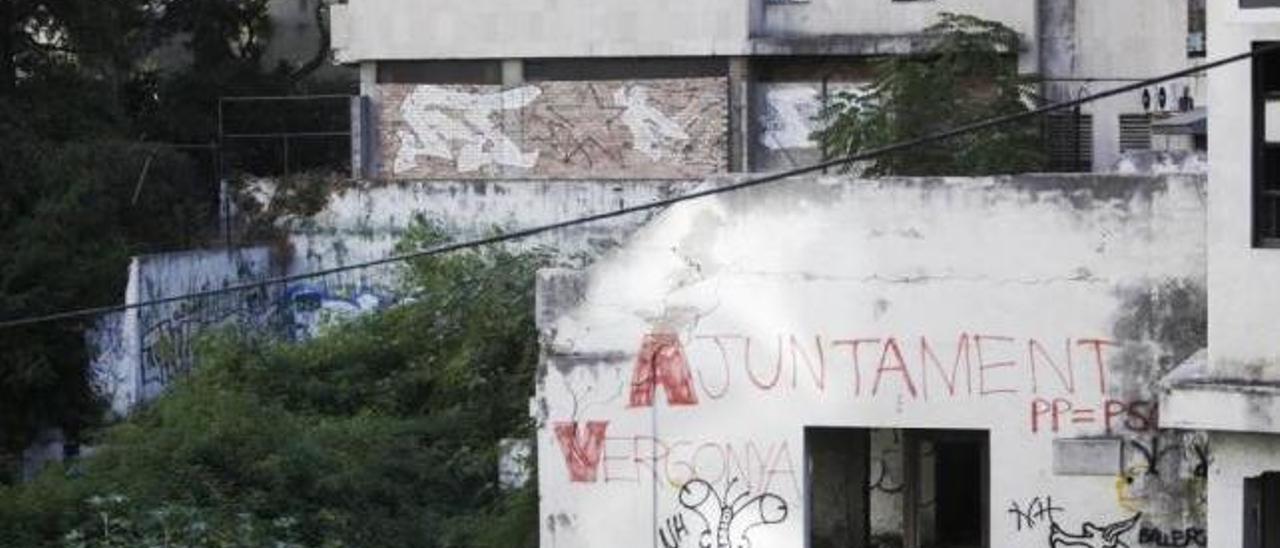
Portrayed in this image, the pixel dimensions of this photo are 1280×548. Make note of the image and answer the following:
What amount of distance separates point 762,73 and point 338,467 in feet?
48.4

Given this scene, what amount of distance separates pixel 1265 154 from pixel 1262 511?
2.27 metres

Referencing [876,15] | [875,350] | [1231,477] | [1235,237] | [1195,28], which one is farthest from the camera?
[876,15]

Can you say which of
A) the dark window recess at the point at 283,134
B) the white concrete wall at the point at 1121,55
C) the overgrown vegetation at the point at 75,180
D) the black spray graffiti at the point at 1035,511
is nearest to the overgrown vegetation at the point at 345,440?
the overgrown vegetation at the point at 75,180

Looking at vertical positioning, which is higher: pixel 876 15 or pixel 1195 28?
pixel 876 15

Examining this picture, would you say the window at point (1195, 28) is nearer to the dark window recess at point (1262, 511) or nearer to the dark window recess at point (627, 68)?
the dark window recess at point (627, 68)

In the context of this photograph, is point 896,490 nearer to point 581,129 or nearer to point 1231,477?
point 1231,477

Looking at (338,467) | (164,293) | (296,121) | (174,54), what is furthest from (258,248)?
(338,467)

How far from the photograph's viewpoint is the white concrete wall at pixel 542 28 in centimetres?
3362

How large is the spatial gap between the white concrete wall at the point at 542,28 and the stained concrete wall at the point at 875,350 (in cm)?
1731

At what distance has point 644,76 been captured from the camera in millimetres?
34062

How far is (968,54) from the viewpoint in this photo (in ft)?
101

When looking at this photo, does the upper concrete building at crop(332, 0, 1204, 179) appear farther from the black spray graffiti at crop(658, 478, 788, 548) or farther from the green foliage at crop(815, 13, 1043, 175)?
the black spray graffiti at crop(658, 478, 788, 548)

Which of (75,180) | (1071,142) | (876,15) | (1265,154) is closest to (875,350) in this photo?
(1265,154)

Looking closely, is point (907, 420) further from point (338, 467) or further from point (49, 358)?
point (49, 358)
